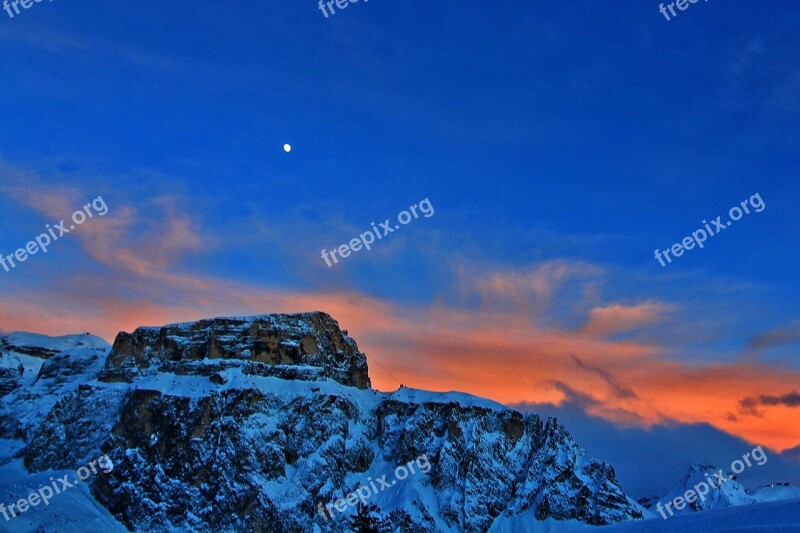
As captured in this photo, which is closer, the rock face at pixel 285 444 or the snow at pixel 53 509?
the snow at pixel 53 509

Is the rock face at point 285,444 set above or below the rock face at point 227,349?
below

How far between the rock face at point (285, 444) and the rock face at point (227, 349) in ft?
1.02

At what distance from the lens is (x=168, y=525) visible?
508 feet

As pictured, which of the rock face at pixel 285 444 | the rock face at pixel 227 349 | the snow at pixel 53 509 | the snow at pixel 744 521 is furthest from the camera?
the rock face at pixel 227 349

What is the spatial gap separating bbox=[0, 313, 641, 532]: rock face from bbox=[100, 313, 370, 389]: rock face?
310mm

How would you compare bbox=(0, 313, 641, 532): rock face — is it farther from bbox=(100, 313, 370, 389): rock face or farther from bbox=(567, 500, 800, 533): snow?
bbox=(567, 500, 800, 533): snow

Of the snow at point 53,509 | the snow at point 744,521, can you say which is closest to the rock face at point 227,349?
the snow at point 53,509

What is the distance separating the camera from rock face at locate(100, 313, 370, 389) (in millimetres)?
182625

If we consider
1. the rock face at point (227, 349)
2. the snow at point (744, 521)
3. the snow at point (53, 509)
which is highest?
the rock face at point (227, 349)

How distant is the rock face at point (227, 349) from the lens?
→ 599 feet

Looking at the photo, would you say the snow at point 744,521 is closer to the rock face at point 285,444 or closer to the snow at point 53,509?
the snow at point 53,509

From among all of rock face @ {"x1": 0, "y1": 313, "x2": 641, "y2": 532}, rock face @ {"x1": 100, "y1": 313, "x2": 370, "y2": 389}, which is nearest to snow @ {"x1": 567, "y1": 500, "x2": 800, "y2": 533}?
rock face @ {"x1": 0, "y1": 313, "x2": 641, "y2": 532}

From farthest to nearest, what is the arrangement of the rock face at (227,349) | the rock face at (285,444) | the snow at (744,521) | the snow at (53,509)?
1. the rock face at (227,349)
2. the rock face at (285,444)
3. the snow at (53,509)
4. the snow at (744,521)

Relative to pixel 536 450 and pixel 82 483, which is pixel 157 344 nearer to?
pixel 82 483
